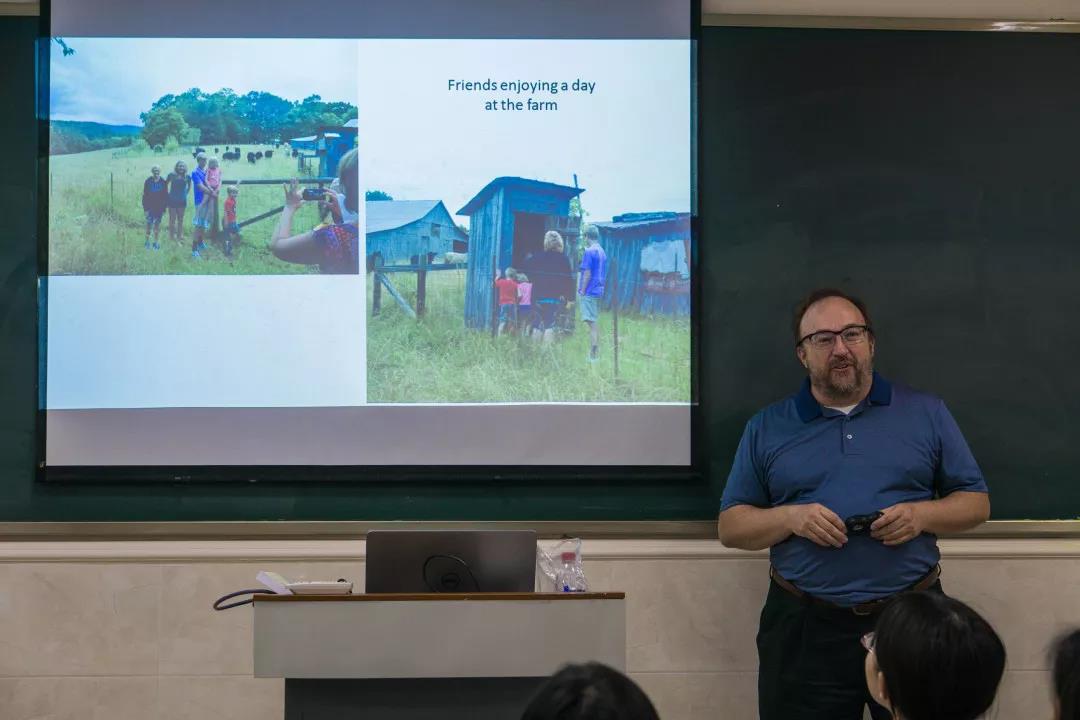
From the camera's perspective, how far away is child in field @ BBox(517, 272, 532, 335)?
3441mm

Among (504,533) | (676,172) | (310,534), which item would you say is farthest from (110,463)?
(676,172)

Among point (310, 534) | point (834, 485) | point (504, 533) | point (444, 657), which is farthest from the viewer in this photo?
point (310, 534)

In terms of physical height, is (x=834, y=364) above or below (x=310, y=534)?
above

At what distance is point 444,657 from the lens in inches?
89.9

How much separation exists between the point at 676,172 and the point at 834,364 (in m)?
0.93

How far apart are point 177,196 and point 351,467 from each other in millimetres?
1097

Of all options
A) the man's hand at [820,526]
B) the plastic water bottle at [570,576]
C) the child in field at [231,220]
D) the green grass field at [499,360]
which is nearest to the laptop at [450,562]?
the plastic water bottle at [570,576]

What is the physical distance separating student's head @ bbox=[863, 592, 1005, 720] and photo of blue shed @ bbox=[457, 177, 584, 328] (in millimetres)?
2048

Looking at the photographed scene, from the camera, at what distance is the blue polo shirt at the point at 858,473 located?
9.09 ft

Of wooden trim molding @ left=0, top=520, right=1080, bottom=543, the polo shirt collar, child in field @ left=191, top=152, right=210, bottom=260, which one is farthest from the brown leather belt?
child in field @ left=191, top=152, right=210, bottom=260

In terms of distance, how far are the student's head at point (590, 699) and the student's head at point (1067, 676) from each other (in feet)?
1.99

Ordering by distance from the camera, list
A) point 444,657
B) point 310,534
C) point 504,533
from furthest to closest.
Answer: point 310,534 < point 504,533 < point 444,657

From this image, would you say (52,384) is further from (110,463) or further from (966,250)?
(966,250)

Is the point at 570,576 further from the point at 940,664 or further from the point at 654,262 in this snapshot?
the point at 654,262
